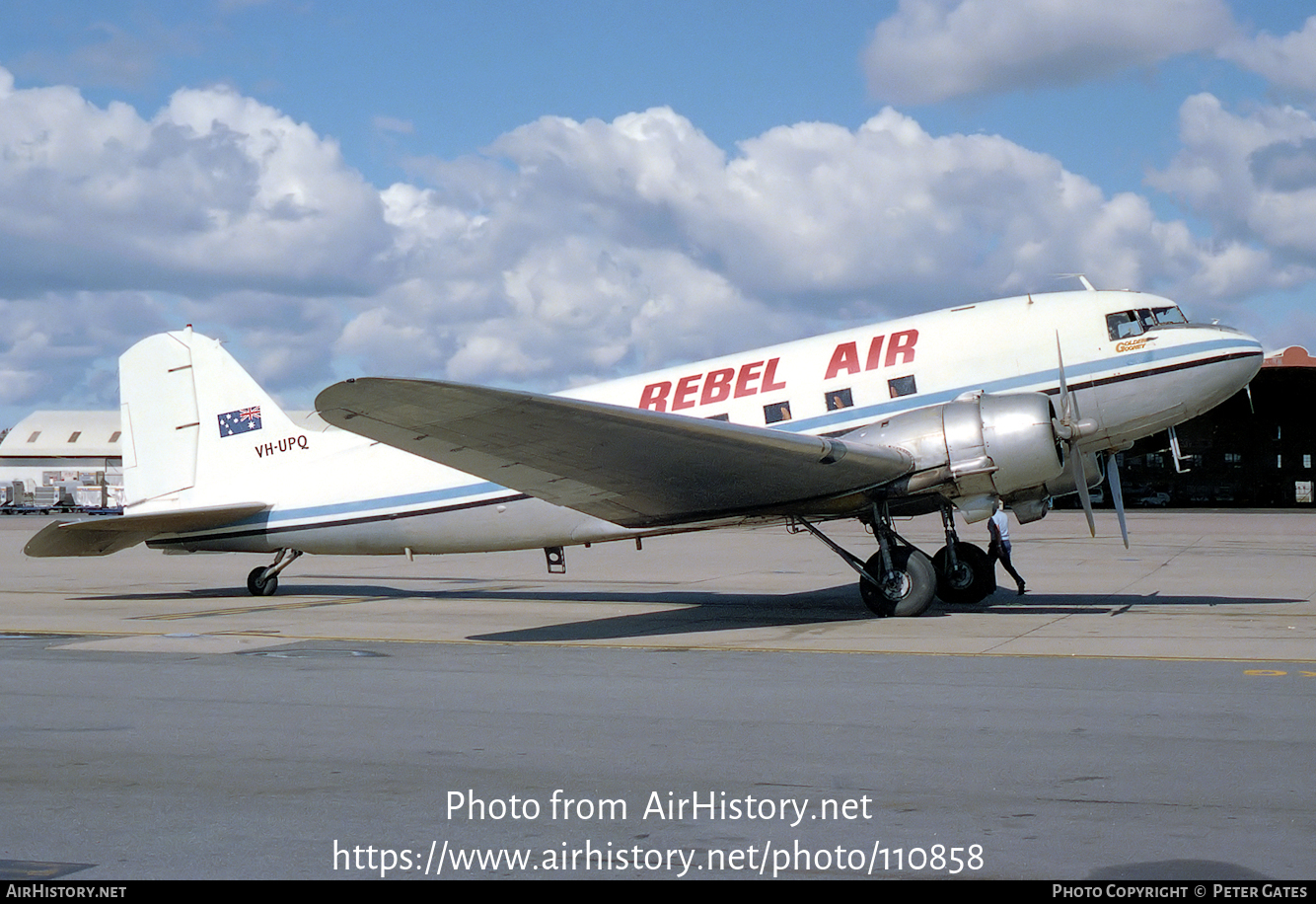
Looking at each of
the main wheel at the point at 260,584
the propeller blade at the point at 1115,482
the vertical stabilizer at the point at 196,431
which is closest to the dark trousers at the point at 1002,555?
the propeller blade at the point at 1115,482

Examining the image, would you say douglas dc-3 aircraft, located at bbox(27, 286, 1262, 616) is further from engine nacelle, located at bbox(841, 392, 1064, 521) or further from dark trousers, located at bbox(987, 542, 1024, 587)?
dark trousers, located at bbox(987, 542, 1024, 587)

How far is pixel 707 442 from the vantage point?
13477 millimetres

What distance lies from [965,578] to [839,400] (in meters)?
3.57

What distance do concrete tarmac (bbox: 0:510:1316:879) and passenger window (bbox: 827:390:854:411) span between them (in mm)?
2914

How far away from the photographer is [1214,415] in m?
84.9

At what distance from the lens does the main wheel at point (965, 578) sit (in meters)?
17.9

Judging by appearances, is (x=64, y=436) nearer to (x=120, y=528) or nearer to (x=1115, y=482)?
(x=120, y=528)

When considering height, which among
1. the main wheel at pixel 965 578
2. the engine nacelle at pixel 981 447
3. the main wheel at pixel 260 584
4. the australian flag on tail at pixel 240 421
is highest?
the australian flag on tail at pixel 240 421

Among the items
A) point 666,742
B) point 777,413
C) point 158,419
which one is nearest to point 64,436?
point 158,419

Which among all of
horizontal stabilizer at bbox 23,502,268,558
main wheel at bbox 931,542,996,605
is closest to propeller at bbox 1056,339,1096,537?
main wheel at bbox 931,542,996,605

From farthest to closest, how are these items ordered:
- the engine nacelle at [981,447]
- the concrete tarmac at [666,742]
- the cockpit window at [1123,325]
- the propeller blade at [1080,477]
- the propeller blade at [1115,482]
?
1. the propeller blade at [1115,482]
2. the cockpit window at [1123,325]
3. the propeller blade at [1080,477]
4. the engine nacelle at [981,447]
5. the concrete tarmac at [666,742]

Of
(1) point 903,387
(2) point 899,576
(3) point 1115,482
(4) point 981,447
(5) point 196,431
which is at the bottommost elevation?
(2) point 899,576

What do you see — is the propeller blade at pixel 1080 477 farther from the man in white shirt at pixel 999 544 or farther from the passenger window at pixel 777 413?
the passenger window at pixel 777 413

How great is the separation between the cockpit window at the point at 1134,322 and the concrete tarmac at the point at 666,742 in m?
3.84
